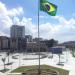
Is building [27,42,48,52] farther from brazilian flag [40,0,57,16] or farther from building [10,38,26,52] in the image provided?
brazilian flag [40,0,57,16]

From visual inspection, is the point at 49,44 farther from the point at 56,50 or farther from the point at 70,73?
the point at 70,73

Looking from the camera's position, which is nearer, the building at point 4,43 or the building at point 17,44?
the building at point 17,44

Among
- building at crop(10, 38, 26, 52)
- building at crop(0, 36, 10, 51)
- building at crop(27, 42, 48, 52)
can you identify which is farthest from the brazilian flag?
building at crop(0, 36, 10, 51)

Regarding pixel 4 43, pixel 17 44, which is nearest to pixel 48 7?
pixel 17 44

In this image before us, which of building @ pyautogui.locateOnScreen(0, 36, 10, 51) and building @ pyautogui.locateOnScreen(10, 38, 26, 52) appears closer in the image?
building @ pyautogui.locateOnScreen(10, 38, 26, 52)

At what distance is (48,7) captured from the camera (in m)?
31.6

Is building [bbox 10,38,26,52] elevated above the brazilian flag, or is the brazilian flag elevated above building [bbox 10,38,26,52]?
the brazilian flag

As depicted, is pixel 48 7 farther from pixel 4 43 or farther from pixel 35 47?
pixel 4 43

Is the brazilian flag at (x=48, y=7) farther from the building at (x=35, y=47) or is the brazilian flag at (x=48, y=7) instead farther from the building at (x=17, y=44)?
the building at (x=17, y=44)

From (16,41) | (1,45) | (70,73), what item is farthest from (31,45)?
(70,73)

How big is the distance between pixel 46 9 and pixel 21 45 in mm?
142076

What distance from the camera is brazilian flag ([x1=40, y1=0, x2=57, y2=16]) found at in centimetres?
3098

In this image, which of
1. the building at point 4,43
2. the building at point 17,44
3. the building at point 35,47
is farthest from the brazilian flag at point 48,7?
the building at point 4,43

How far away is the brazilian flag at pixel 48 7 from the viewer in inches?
1220
